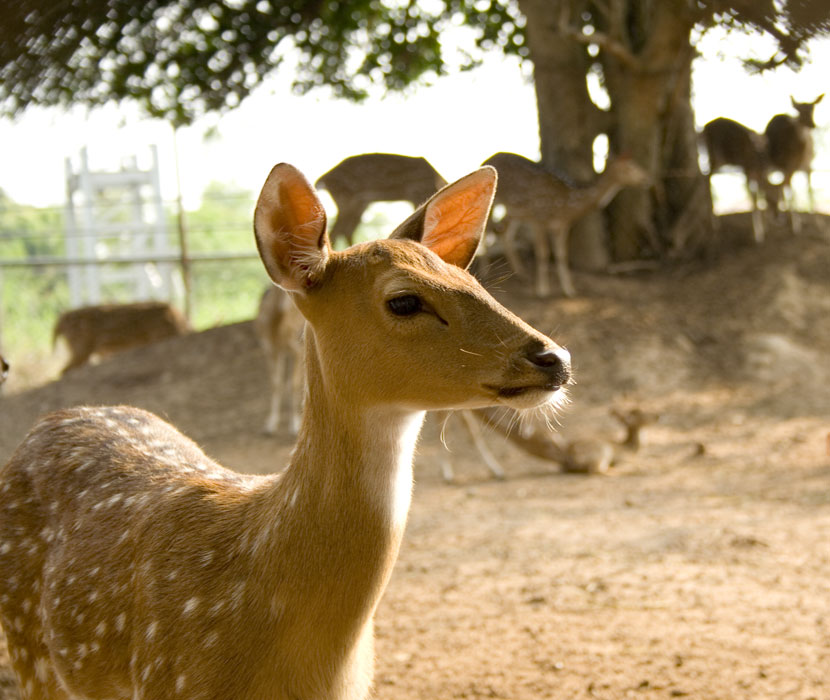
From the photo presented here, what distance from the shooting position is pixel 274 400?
32.5 feet

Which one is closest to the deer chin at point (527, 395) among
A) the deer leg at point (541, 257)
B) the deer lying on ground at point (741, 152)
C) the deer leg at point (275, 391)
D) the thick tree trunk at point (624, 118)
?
the deer leg at point (275, 391)

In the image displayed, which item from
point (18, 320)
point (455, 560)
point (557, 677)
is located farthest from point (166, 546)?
point (18, 320)

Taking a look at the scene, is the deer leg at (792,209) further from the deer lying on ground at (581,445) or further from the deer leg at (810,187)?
the deer lying on ground at (581,445)

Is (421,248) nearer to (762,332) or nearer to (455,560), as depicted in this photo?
(455,560)

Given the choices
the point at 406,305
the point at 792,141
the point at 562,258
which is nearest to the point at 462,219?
the point at 406,305

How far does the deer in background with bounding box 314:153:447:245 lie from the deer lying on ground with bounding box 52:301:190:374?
3315 millimetres

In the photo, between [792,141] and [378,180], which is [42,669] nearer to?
[378,180]

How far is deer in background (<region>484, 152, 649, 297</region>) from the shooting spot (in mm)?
10148

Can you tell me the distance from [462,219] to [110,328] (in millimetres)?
10985

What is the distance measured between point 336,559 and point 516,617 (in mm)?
2334

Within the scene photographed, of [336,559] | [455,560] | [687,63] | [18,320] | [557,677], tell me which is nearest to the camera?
[336,559]

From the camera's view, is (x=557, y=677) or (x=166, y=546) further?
(x=557, y=677)

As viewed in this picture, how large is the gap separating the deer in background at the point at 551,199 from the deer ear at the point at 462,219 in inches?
277

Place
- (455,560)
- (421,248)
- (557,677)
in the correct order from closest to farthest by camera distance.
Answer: (421,248), (557,677), (455,560)
